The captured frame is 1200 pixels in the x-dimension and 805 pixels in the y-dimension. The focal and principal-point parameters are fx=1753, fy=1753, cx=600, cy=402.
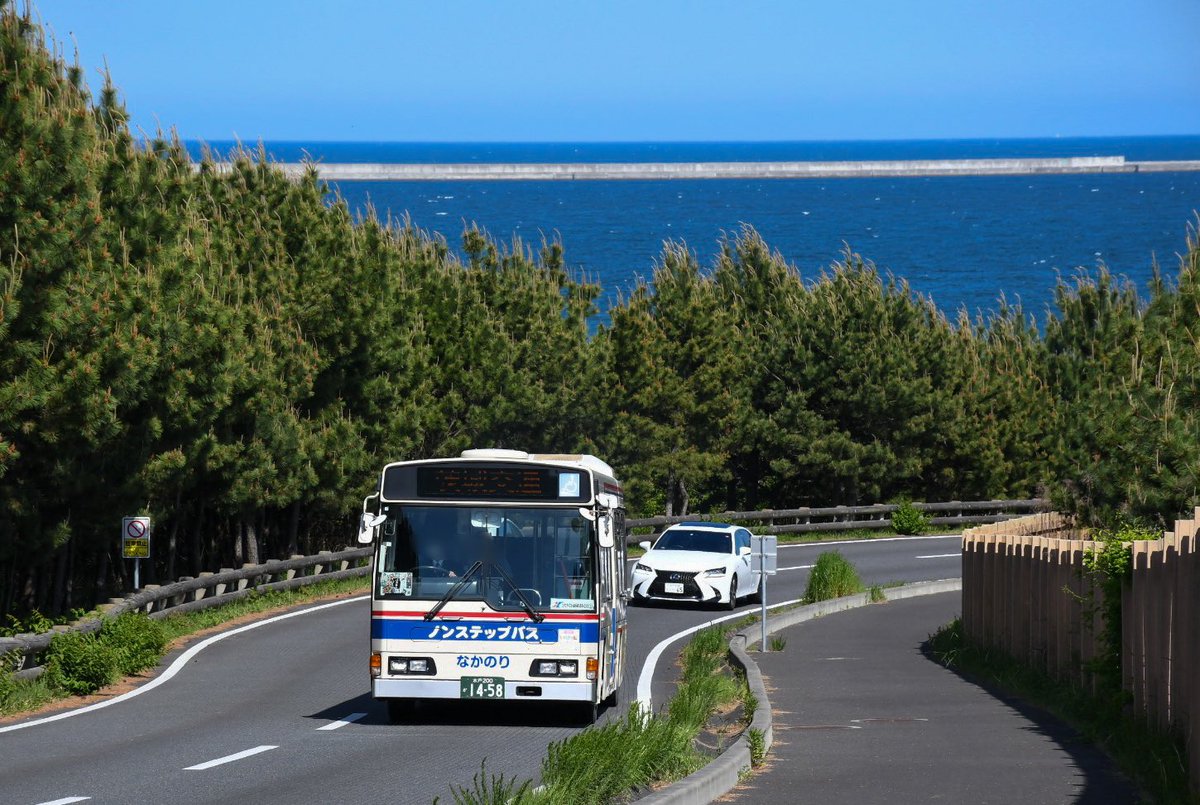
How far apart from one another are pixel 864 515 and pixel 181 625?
29163 millimetres

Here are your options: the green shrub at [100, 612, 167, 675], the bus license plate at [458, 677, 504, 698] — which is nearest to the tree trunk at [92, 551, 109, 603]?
the green shrub at [100, 612, 167, 675]

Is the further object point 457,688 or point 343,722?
point 343,722

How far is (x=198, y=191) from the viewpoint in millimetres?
34281

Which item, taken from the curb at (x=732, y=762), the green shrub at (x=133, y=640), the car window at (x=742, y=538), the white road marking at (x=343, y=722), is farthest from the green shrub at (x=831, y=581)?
the white road marking at (x=343, y=722)

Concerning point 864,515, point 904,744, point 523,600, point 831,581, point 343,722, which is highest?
point 523,600

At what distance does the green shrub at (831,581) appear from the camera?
32.7 metres

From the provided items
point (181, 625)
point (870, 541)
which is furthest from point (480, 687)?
point (870, 541)

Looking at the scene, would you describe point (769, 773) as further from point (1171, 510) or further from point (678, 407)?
point (678, 407)

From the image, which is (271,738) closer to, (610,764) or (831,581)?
(610,764)

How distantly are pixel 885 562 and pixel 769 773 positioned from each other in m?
29.0

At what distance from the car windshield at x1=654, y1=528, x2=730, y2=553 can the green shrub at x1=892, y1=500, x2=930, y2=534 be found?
18084 millimetres

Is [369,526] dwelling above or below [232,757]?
above

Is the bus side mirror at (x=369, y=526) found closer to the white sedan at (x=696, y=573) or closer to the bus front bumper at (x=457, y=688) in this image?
the bus front bumper at (x=457, y=688)

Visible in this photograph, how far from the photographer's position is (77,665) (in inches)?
779
